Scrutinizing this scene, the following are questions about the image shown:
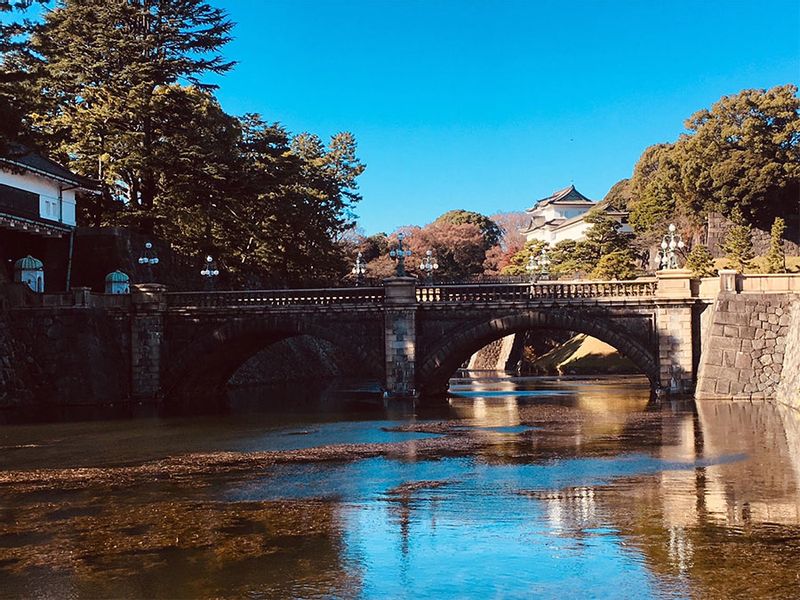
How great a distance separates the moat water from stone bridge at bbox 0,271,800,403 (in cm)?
845

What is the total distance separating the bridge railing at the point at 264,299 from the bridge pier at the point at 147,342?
985mm

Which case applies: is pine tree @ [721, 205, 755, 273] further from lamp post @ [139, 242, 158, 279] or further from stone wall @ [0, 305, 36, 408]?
stone wall @ [0, 305, 36, 408]

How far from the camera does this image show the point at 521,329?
46750 millimetres

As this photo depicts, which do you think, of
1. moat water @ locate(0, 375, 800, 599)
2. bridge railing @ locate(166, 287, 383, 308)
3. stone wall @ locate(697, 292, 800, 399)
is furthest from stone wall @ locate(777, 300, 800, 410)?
bridge railing @ locate(166, 287, 383, 308)

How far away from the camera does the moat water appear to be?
1511cm

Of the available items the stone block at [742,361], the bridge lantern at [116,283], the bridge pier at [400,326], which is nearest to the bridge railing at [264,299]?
the bridge pier at [400,326]

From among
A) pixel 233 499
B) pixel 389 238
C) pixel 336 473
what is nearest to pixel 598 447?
pixel 336 473

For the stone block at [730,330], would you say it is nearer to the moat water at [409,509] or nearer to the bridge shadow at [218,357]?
the moat water at [409,509]

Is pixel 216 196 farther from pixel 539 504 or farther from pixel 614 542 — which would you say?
pixel 614 542

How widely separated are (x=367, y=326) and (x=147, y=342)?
446 inches

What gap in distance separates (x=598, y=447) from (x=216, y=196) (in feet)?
115

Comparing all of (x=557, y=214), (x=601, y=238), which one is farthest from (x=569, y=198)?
(x=601, y=238)

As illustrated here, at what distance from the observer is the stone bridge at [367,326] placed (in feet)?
146

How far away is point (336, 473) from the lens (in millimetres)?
25531
